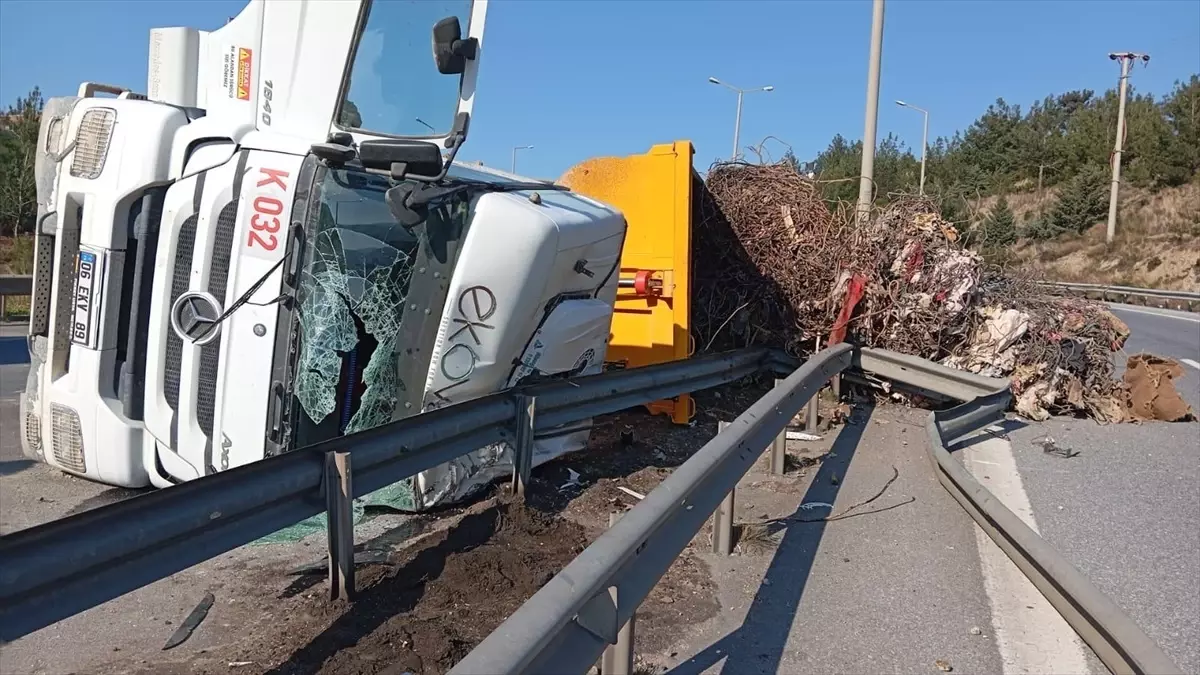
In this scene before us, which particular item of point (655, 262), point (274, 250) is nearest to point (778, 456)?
point (655, 262)

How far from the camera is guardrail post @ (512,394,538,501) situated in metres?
4.88

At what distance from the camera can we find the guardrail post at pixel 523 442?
4.88 meters

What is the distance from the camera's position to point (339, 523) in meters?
3.57

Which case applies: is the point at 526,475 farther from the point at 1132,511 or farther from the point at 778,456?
the point at 1132,511

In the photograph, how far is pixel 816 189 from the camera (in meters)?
9.46

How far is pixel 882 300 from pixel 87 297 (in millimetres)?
6815

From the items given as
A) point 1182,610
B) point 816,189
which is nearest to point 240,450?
point 1182,610

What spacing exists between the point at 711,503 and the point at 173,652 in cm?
205

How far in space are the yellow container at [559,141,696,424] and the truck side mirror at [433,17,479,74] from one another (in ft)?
9.33

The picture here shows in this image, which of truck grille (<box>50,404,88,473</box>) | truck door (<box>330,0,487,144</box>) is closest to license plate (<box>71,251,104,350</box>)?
truck grille (<box>50,404,88,473</box>)

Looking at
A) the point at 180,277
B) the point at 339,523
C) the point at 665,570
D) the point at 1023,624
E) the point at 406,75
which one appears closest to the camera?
the point at 665,570

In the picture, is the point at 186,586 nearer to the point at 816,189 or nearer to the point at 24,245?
the point at 816,189

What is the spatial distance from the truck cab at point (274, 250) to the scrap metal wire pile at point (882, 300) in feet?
14.1

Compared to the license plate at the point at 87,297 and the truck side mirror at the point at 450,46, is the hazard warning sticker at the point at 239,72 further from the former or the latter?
the license plate at the point at 87,297
